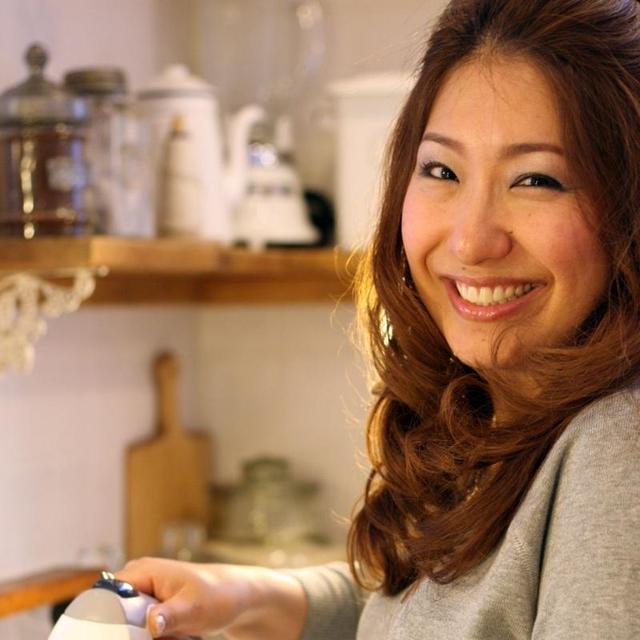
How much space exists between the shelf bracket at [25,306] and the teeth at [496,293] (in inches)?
27.4

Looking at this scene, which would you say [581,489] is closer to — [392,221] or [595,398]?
[595,398]

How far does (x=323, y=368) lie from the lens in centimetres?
206

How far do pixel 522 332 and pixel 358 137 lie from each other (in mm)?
1005

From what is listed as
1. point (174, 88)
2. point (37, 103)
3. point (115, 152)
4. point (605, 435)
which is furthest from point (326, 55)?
point (605, 435)

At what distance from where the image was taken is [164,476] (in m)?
2.03

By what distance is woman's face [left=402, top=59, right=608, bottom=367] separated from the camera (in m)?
0.79

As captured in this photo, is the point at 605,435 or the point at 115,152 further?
the point at 115,152

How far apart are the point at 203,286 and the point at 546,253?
4.67ft

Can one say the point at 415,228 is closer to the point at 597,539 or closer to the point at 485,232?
the point at 485,232

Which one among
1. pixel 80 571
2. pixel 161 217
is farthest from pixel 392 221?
pixel 80 571

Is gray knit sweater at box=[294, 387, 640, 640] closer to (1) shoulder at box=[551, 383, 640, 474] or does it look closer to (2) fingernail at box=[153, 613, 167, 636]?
(1) shoulder at box=[551, 383, 640, 474]

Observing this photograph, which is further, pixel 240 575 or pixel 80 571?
pixel 80 571

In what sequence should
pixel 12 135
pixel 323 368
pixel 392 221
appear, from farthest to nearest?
pixel 323 368, pixel 12 135, pixel 392 221

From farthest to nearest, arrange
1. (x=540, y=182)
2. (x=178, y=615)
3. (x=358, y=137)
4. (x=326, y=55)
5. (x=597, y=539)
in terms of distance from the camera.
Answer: (x=326, y=55) → (x=358, y=137) → (x=178, y=615) → (x=540, y=182) → (x=597, y=539)
